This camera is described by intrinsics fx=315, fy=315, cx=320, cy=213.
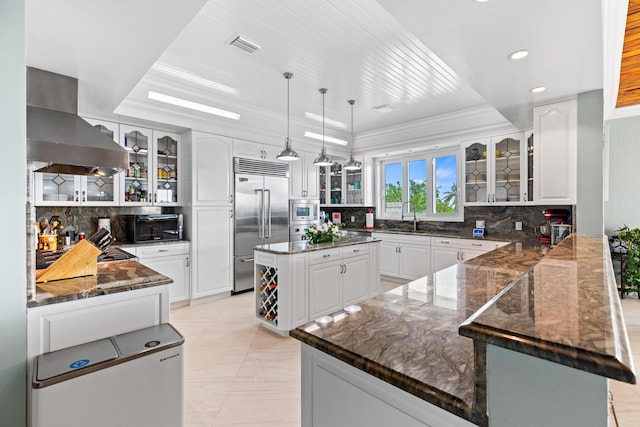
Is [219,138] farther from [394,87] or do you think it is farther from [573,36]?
[573,36]

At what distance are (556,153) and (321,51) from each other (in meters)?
2.55

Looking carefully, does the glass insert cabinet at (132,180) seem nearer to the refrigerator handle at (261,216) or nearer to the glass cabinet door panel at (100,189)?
the glass cabinet door panel at (100,189)

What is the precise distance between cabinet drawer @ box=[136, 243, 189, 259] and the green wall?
8.11ft

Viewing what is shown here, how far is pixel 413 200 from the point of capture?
566 centimetres

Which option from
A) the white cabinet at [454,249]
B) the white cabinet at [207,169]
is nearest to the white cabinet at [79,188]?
the white cabinet at [207,169]

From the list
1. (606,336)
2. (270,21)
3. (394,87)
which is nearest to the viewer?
(606,336)

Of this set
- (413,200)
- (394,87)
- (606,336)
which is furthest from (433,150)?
(606,336)

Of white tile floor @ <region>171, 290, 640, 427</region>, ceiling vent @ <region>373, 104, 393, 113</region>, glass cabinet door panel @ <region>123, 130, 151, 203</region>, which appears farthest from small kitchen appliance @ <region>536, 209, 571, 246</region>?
glass cabinet door panel @ <region>123, 130, 151, 203</region>

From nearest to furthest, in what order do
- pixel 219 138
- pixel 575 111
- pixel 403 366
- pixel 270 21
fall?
pixel 403 366 → pixel 270 21 → pixel 575 111 → pixel 219 138

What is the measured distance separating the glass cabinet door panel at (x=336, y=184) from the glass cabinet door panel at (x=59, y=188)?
13.2 ft

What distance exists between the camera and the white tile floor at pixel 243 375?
2.02 metres

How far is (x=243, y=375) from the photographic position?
8.12 ft

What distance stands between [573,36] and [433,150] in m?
3.46

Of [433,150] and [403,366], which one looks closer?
[403,366]
